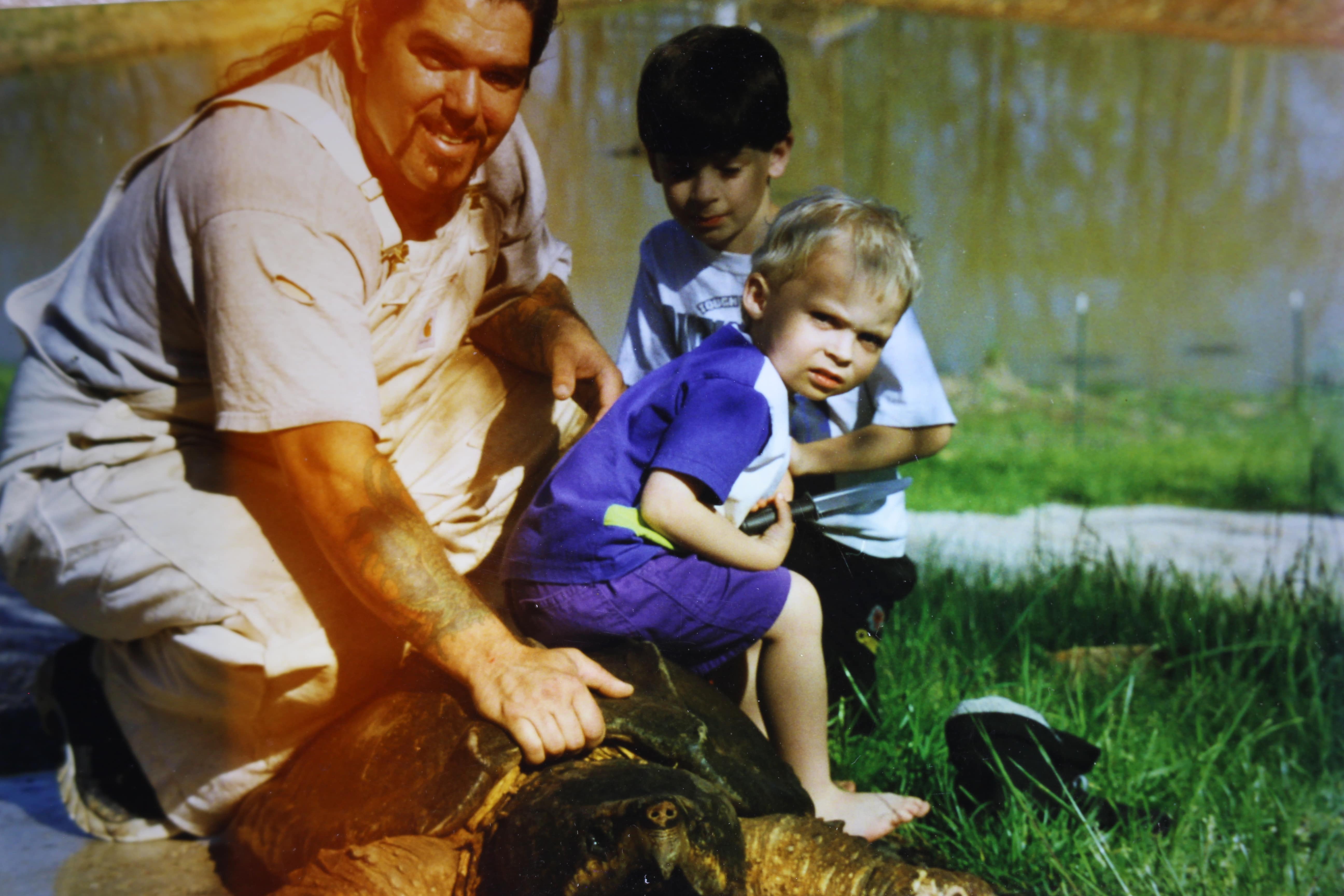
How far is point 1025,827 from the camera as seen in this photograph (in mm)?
1892

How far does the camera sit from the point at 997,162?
2270 mm

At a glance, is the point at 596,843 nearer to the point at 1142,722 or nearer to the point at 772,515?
the point at 772,515

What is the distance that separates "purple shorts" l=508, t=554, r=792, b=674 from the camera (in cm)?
173

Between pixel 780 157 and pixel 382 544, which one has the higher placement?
pixel 780 157

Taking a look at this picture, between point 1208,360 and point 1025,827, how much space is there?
2.26 meters

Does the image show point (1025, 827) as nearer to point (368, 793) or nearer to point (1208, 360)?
point (368, 793)

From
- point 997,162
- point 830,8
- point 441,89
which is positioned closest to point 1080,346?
point 997,162

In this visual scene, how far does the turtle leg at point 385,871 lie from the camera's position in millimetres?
1530

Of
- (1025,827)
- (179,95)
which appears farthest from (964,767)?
(179,95)

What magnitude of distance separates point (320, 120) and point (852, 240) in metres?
0.98

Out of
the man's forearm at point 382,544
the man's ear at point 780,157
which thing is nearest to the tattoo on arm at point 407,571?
the man's forearm at point 382,544

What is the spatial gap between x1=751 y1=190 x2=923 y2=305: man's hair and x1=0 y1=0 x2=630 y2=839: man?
1.59 ft

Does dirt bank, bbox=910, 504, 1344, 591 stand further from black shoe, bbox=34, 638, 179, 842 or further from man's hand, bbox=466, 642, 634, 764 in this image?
black shoe, bbox=34, 638, 179, 842

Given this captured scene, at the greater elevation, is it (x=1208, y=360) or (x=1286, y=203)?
(x=1286, y=203)
